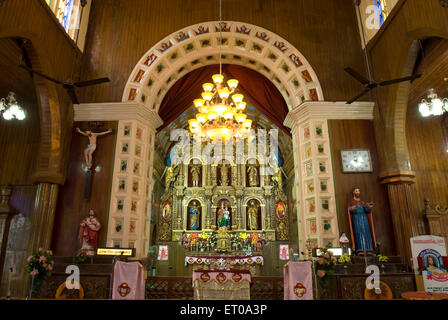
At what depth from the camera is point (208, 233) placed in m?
17.2

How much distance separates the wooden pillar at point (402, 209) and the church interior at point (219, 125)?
42 millimetres

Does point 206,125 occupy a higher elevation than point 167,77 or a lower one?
lower

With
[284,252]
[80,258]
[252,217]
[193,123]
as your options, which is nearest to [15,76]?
[193,123]

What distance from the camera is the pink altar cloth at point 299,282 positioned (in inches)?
267

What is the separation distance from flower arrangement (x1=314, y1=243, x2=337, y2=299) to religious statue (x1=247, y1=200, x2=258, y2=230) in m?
10.6

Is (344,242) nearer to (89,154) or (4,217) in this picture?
(89,154)

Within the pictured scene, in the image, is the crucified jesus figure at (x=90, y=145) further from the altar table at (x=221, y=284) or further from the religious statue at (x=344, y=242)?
the religious statue at (x=344, y=242)

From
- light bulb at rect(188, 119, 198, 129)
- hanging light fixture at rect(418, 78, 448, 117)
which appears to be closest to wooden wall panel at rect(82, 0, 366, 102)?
hanging light fixture at rect(418, 78, 448, 117)

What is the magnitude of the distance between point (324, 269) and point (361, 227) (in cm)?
248

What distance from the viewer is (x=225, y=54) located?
40.7 feet

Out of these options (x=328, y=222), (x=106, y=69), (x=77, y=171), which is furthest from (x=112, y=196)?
(x=328, y=222)
